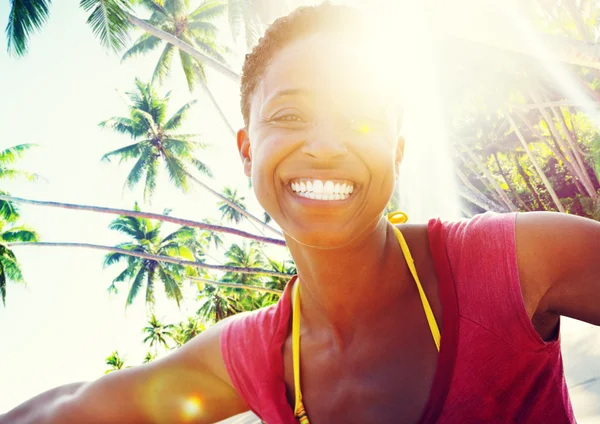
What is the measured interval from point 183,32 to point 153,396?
22987 mm

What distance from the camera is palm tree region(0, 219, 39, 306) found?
2331 centimetres

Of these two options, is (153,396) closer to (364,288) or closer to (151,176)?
(364,288)

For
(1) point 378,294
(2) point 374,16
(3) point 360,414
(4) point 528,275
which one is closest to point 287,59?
(2) point 374,16

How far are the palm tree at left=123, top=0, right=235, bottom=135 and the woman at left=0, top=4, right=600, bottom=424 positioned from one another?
19.2 meters

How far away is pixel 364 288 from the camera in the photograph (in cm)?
178

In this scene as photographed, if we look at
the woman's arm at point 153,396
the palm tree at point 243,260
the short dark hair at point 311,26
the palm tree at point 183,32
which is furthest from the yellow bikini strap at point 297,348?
the palm tree at point 243,260

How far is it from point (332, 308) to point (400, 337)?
34 centimetres

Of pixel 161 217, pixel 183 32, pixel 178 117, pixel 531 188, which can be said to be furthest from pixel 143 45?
pixel 531 188

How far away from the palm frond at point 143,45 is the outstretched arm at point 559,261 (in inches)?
1002

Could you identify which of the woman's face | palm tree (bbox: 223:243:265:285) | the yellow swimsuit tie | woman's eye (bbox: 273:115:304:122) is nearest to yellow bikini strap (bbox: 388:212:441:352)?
the yellow swimsuit tie

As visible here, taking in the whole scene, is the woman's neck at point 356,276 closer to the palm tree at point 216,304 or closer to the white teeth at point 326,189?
the white teeth at point 326,189

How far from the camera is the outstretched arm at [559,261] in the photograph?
51.2 inches

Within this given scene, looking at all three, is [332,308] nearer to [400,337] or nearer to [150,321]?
[400,337]

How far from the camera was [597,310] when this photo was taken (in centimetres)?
137
